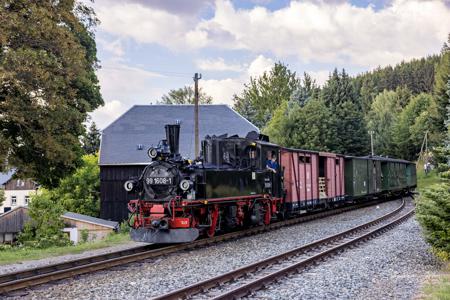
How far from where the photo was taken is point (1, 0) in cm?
1582

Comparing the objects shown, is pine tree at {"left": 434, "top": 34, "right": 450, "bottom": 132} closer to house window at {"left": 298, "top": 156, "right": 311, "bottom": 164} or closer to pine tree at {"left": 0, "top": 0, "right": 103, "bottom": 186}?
house window at {"left": 298, "top": 156, "right": 311, "bottom": 164}

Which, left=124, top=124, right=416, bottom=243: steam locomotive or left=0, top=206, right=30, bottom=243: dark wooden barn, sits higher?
A: left=124, top=124, right=416, bottom=243: steam locomotive

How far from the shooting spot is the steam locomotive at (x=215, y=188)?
13.5 m

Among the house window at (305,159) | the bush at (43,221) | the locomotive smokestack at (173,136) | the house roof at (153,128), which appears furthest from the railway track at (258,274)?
the house roof at (153,128)

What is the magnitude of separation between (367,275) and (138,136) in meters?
34.9

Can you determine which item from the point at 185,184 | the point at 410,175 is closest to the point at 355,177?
the point at 185,184

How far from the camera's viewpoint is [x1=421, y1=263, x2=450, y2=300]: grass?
800cm

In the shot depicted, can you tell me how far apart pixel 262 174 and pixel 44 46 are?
8.41 metres

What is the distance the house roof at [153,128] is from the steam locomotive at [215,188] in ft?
66.4

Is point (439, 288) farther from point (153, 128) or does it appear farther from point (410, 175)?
point (410, 175)

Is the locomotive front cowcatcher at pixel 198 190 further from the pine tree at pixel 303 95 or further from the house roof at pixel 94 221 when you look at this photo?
the pine tree at pixel 303 95

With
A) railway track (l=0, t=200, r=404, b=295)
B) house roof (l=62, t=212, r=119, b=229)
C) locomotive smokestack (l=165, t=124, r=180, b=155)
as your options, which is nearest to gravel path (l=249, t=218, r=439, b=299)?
railway track (l=0, t=200, r=404, b=295)

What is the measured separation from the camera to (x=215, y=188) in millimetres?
14523

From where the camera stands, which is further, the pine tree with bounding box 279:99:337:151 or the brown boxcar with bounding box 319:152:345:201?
the pine tree with bounding box 279:99:337:151
